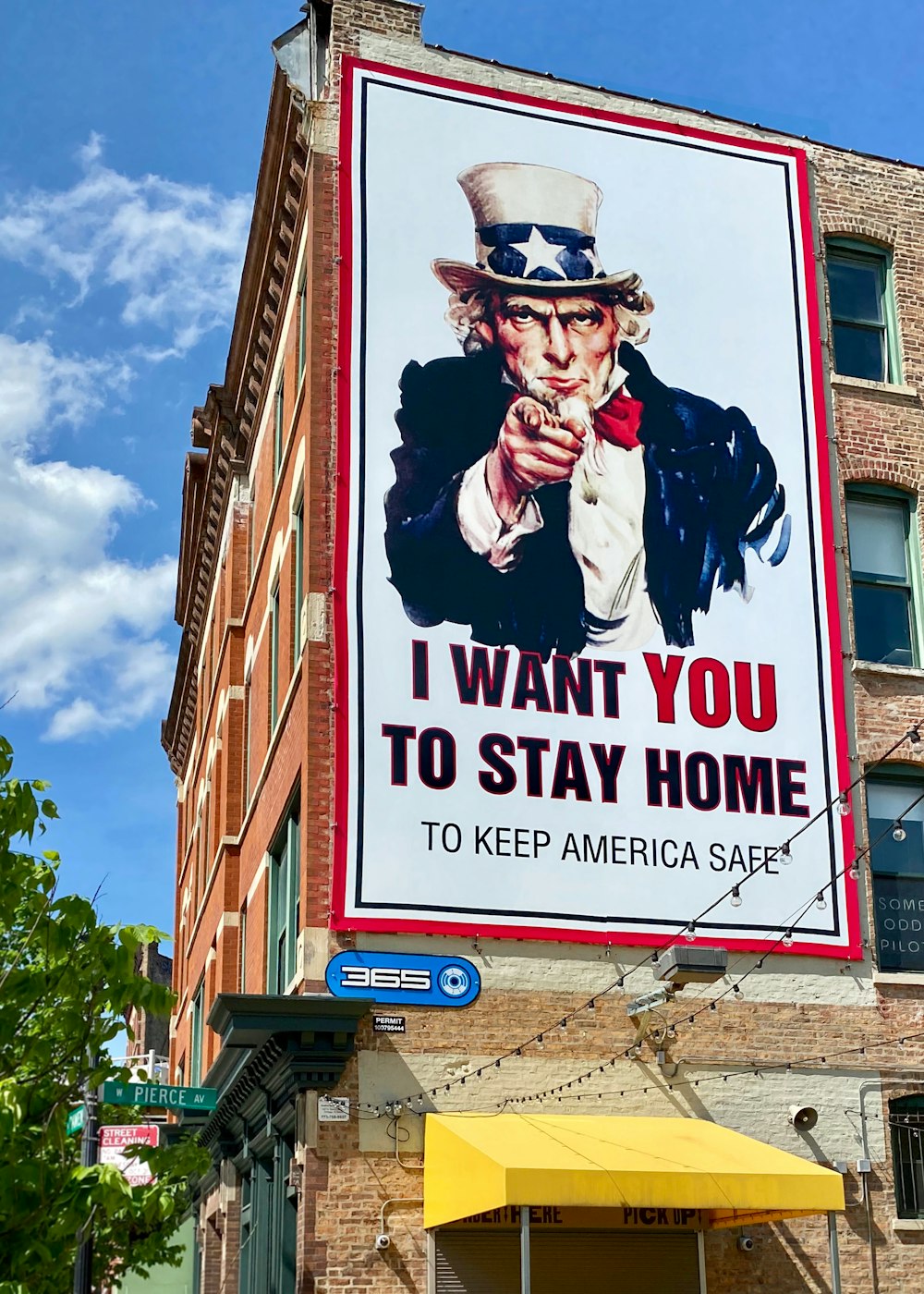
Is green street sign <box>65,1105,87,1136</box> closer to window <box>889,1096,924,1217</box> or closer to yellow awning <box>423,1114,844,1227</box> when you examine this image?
yellow awning <box>423,1114,844,1227</box>

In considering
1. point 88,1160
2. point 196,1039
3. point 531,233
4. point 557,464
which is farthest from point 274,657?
point 88,1160

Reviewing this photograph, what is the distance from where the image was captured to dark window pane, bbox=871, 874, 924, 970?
69.0 feet

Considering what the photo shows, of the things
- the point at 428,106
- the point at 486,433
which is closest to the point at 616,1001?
the point at 486,433

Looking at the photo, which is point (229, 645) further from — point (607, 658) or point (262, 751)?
point (607, 658)

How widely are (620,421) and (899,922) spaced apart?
24.3 ft

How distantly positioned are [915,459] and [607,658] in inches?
239

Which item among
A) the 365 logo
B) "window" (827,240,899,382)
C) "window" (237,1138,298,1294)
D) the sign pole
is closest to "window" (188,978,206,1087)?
"window" (237,1138,298,1294)

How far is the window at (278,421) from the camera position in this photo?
26188mm

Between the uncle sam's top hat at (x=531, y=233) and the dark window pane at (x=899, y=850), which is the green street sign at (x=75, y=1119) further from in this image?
the uncle sam's top hat at (x=531, y=233)

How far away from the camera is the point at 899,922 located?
21234 millimetres

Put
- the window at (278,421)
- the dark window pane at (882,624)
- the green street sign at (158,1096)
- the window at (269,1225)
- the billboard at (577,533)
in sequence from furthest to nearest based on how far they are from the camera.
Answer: the window at (278,421)
the dark window pane at (882,624)
the billboard at (577,533)
the window at (269,1225)
the green street sign at (158,1096)

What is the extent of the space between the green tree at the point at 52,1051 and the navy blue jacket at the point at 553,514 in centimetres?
812

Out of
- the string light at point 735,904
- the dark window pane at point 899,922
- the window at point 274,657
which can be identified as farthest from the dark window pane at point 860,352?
the window at point 274,657

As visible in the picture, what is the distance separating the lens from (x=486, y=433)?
69.9 ft
